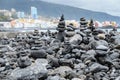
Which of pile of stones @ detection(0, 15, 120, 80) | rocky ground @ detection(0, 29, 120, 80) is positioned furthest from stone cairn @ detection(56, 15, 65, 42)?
rocky ground @ detection(0, 29, 120, 80)

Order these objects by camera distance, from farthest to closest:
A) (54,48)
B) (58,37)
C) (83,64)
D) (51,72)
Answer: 1. (58,37)
2. (54,48)
3. (83,64)
4. (51,72)

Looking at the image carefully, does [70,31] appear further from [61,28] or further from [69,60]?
[69,60]

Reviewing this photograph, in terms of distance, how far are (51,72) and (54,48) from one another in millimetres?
3769

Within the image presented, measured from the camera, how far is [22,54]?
41.1 ft

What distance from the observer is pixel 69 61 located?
42.6ft

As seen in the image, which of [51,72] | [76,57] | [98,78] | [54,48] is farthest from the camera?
[54,48]

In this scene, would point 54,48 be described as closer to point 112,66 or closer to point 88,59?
point 88,59

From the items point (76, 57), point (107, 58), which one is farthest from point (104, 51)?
point (76, 57)

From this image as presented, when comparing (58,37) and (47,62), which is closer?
(47,62)

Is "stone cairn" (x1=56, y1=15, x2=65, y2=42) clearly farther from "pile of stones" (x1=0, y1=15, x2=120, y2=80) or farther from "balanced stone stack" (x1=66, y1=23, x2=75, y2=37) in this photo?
"balanced stone stack" (x1=66, y1=23, x2=75, y2=37)

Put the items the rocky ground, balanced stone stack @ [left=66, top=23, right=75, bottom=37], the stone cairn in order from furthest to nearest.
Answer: balanced stone stack @ [left=66, top=23, right=75, bottom=37]
the stone cairn
the rocky ground

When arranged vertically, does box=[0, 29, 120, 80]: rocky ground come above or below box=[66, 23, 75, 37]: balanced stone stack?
below

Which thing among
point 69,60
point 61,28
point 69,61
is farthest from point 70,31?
point 69,61

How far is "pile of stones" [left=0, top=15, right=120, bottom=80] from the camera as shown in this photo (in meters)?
11.5
